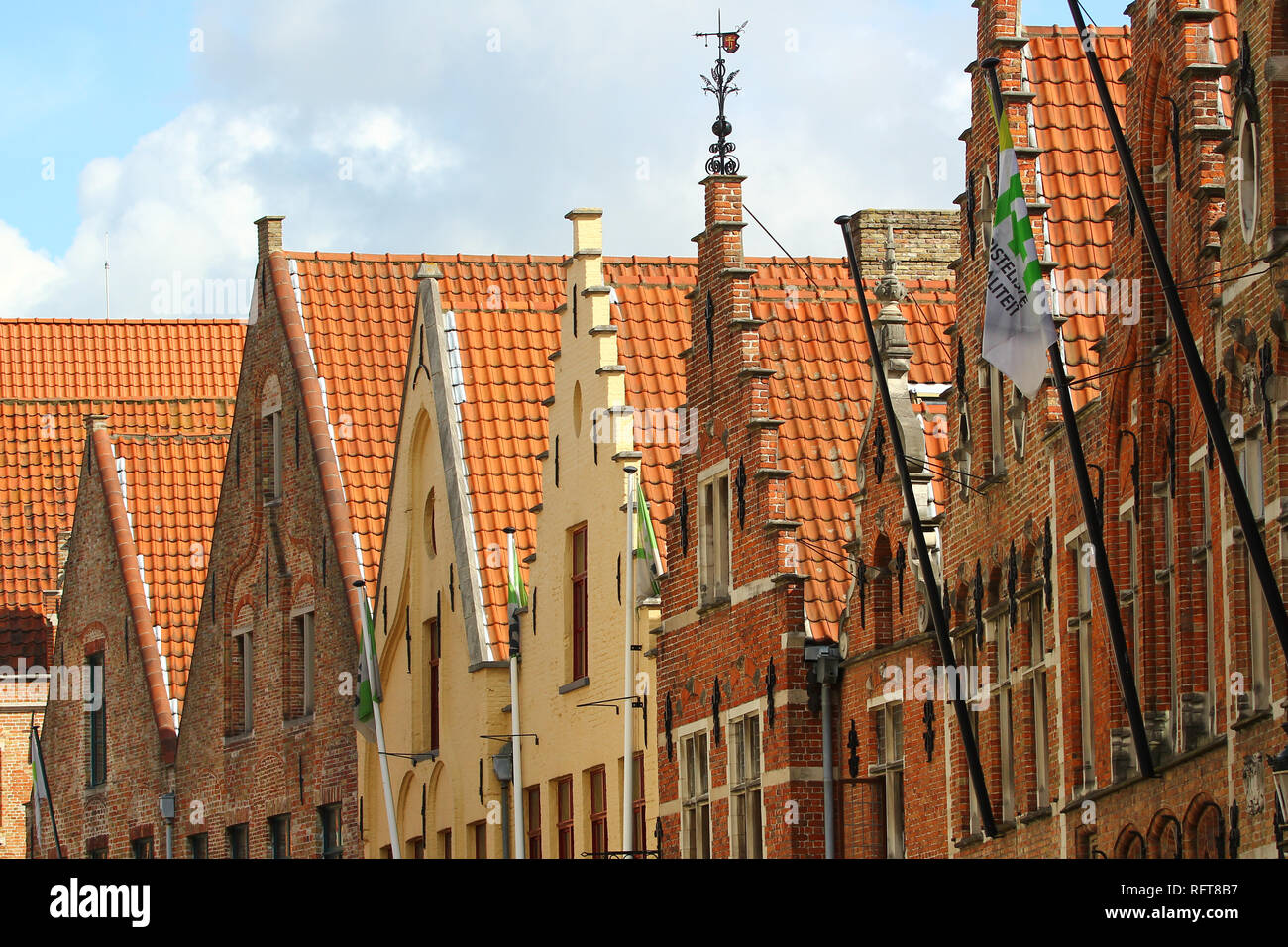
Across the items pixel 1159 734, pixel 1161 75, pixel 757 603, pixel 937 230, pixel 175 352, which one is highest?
pixel 175 352

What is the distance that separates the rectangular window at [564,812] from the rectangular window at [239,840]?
944 cm

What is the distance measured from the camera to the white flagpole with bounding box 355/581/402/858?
3138 cm

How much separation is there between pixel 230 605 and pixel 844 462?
47.9 feet

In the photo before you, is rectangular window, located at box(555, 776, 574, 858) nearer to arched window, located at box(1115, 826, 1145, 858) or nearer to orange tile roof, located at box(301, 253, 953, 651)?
orange tile roof, located at box(301, 253, 953, 651)

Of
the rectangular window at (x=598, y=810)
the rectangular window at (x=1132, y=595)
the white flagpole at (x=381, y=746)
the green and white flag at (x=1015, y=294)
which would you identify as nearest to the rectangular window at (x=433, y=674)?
the white flagpole at (x=381, y=746)

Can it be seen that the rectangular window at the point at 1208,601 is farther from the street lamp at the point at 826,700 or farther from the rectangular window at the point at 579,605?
the rectangular window at the point at 579,605

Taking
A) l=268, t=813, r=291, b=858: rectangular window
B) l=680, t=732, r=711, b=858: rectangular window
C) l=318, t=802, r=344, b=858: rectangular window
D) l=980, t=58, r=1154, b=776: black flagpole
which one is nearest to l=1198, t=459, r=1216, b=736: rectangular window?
l=980, t=58, r=1154, b=776: black flagpole

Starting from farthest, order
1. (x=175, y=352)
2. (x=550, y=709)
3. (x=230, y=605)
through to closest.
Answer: (x=175, y=352) < (x=230, y=605) < (x=550, y=709)

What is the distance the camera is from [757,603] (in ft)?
81.3

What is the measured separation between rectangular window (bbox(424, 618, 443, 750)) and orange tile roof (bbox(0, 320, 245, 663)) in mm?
15578

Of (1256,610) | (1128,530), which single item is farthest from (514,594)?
(1256,610)

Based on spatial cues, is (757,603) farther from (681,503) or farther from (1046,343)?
(1046,343)

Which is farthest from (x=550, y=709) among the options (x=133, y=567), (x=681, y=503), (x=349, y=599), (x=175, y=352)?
(x=175, y=352)

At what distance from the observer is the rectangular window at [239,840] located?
37125 millimetres
